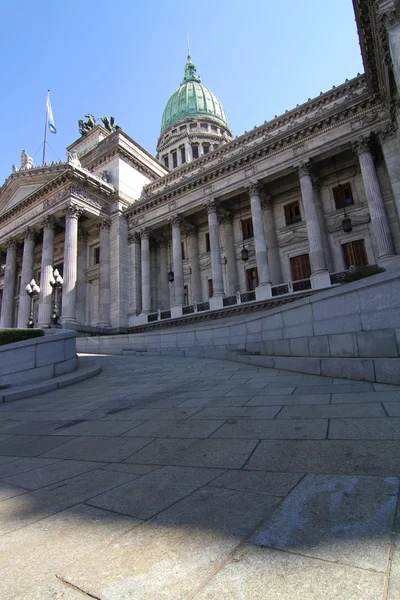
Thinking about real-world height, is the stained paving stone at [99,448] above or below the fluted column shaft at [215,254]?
below

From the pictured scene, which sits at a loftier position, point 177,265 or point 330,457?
point 177,265

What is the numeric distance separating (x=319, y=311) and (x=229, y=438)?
19.5 feet

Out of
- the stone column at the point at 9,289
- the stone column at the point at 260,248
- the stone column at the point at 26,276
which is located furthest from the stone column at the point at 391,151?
the stone column at the point at 9,289

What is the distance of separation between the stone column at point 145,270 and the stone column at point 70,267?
5766mm

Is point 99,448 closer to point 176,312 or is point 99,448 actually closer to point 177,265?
point 176,312

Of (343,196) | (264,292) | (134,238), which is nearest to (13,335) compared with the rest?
(264,292)

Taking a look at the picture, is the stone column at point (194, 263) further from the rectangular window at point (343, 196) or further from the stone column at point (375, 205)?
the stone column at point (375, 205)

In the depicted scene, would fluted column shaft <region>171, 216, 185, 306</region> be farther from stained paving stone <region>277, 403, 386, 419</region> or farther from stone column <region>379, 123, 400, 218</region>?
stained paving stone <region>277, 403, 386, 419</region>

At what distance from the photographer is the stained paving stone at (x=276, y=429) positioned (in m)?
3.46

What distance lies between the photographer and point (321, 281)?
789 inches

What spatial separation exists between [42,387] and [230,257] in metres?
20.4

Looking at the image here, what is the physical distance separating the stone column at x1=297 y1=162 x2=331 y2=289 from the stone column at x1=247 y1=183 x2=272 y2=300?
311 cm

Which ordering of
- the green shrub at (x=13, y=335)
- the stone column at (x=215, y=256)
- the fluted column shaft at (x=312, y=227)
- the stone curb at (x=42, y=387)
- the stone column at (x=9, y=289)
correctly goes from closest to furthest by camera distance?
the stone curb at (x=42, y=387) < the green shrub at (x=13, y=335) < the fluted column shaft at (x=312, y=227) < the stone column at (x=215, y=256) < the stone column at (x=9, y=289)

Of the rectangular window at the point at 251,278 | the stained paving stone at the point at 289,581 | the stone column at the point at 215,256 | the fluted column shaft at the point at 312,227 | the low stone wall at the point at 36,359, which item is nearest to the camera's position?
the stained paving stone at the point at 289,581
